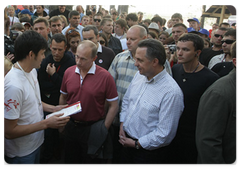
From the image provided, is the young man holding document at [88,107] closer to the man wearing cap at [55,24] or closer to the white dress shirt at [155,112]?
the white dress shirt at [155,112]

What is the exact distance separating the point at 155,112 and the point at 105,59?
1.99 m

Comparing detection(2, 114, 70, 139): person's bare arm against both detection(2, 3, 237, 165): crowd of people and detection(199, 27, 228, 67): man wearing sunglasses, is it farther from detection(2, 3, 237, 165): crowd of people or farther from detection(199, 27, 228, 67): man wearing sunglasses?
detection(199, 27, 228, 67): man wearing sunglasses

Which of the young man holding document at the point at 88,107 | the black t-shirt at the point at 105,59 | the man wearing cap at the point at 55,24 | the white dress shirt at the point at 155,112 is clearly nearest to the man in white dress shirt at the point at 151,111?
the white dress shirt at the point at 155,112

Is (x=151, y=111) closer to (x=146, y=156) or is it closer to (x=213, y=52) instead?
(x=146, y=156)

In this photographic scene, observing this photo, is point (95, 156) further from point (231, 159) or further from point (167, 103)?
point (231, 159)

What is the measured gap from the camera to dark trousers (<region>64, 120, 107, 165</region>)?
2485mm

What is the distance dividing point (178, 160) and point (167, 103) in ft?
3.16

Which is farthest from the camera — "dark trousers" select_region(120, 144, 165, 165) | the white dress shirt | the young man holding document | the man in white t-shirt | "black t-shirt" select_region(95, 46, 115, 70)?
"black t-shirt" select_region(95, 46, 115, 70)

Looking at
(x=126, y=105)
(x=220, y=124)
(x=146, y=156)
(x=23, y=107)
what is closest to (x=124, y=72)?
(x=126, y=105)

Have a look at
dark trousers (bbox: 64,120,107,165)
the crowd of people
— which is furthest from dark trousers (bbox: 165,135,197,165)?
dark trousers (bbox: 64,120,107,165)

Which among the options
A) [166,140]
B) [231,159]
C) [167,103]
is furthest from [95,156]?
[231,159]

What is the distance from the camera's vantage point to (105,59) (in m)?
3.79

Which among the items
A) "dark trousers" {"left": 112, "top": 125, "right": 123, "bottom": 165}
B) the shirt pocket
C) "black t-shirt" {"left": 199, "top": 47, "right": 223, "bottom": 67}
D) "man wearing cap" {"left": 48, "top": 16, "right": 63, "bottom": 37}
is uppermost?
"man wearing cap" {"left": 48, "top": 16, "right": 63, "bottom": 37}

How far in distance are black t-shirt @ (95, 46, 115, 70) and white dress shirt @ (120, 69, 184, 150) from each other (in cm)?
162
